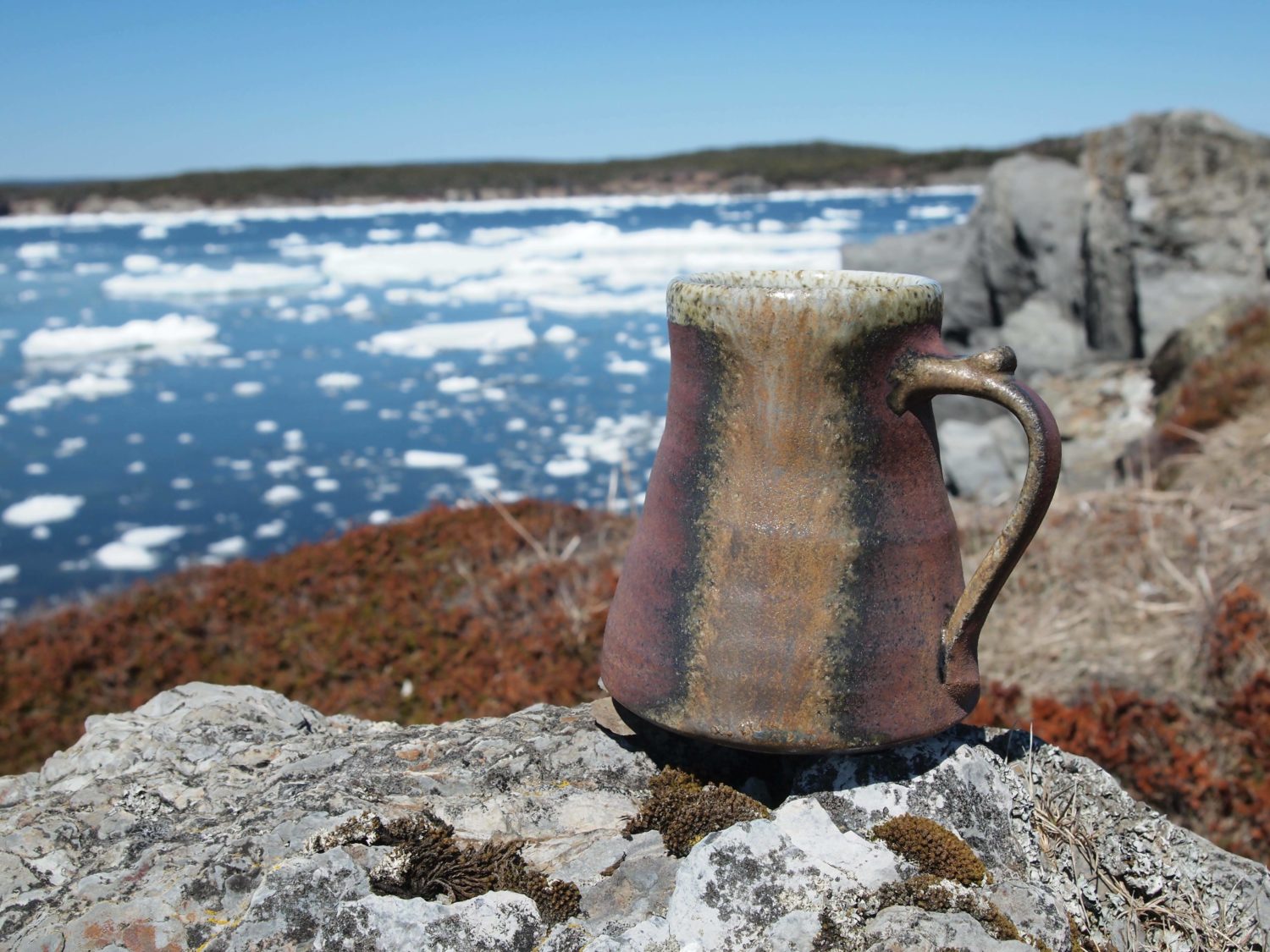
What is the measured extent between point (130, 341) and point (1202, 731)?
2139 centimetres

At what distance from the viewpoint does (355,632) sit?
239 inches

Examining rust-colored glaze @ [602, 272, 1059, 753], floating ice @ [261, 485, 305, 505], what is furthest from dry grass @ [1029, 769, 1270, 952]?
floating ice @ [261, 485, 305, 505]

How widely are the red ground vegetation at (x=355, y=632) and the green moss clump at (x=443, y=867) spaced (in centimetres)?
295

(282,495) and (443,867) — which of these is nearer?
(443,867)

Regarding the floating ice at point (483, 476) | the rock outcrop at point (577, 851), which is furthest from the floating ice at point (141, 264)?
the rock outcrop at point (577, 851)

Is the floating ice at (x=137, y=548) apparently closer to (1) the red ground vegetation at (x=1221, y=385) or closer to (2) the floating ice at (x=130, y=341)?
(1) the red ground vegetation at (x=1221, y=385)

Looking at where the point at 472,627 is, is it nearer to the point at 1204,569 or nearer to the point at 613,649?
the point at 613,649

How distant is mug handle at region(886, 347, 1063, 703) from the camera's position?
1944 millimetres

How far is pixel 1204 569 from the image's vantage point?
553 centimetres

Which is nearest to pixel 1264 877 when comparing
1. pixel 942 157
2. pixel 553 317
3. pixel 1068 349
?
pixel 1068 349

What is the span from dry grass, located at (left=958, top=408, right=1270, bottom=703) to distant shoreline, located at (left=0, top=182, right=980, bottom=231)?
67204 millimetres

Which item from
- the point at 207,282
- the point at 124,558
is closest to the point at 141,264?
the point at 207,282

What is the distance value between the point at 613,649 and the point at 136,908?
1064 mm

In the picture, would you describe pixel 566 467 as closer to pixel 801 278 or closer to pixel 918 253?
pixel 918 253
